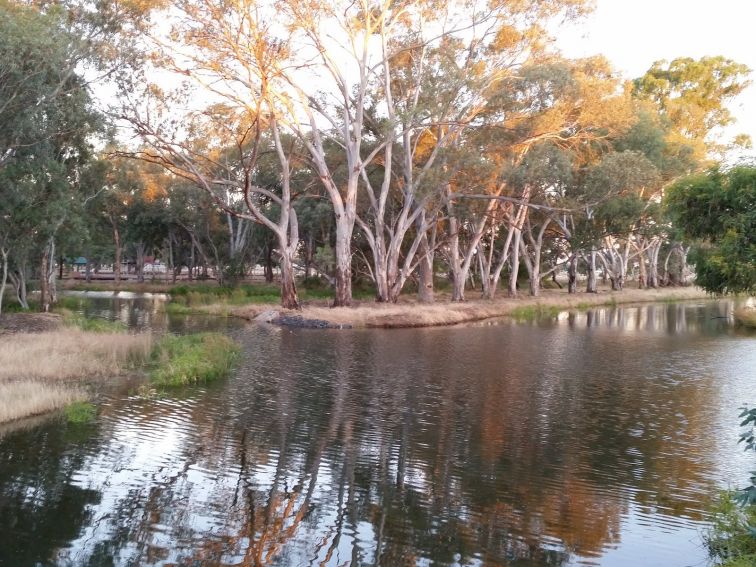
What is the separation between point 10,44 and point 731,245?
1653 cm

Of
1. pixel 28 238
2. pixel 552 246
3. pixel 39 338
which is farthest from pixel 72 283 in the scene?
pixel 39 338

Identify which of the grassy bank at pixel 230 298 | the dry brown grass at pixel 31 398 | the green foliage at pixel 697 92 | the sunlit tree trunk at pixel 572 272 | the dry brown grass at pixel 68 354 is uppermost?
the green foliage at pixel 697 92

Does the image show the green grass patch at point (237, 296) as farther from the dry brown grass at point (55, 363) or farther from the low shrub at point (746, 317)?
the low shrub at point (746, 317)

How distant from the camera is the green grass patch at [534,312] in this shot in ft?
135

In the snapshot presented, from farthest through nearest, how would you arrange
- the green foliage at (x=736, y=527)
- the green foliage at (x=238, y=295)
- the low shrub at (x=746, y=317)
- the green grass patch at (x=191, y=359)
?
the green foliage at (x=238, y=295) → the low shrub at (x=746, y=317) → the green grass patch at (x=191, y=359) → the green foliage at (x=736, y=527)

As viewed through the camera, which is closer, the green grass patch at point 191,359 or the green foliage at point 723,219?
the green foliage at point 723,219

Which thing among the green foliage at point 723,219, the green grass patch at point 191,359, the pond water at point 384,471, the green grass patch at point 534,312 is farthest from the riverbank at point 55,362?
the green grass patch at point 534,312

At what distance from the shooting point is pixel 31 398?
45.0 ft

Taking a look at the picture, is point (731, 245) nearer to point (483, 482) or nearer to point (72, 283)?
point (483, 482)

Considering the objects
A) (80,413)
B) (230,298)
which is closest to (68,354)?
(80,413)

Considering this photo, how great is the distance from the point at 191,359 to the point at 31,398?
4.97 meters

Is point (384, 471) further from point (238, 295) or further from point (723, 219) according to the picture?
point (238, 295)

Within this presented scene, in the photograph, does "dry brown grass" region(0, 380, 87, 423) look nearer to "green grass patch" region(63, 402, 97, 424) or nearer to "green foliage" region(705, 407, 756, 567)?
"green grass patch" region(63, 402, 97, 424)

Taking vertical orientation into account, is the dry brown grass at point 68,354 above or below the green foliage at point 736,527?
above
